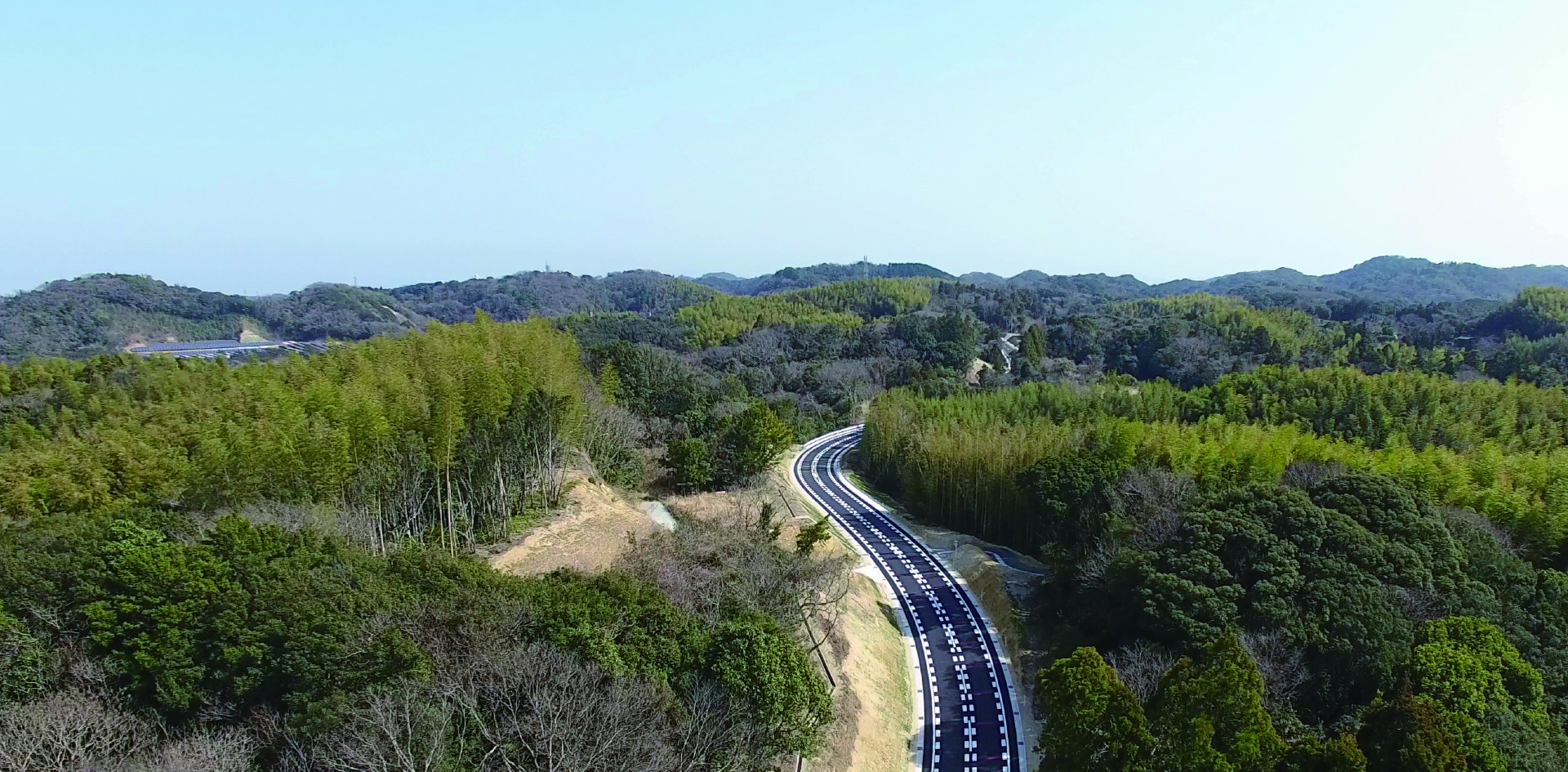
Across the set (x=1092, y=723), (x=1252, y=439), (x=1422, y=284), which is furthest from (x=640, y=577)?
(x=1422, y=284)

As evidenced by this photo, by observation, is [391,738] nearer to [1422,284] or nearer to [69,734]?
[69,734]

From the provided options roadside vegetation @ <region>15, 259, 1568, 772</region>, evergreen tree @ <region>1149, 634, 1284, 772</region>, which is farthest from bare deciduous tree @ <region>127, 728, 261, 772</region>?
evergreen tree @ <region>1149, 634, 1284, 772</region>

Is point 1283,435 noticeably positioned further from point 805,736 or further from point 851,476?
point 805,736

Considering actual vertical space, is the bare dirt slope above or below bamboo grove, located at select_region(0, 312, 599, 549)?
below

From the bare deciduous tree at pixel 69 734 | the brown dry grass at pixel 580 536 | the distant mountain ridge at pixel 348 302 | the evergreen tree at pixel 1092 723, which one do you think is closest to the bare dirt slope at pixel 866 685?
the brown dry grass at pixel 580 536

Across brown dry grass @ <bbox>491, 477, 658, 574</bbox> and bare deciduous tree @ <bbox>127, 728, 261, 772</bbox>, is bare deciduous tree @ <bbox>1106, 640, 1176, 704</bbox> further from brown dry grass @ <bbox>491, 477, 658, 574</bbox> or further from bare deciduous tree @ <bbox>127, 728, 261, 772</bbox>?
bare deciduous tree @ <bbox>127, 728, 261, 772</bbox>
